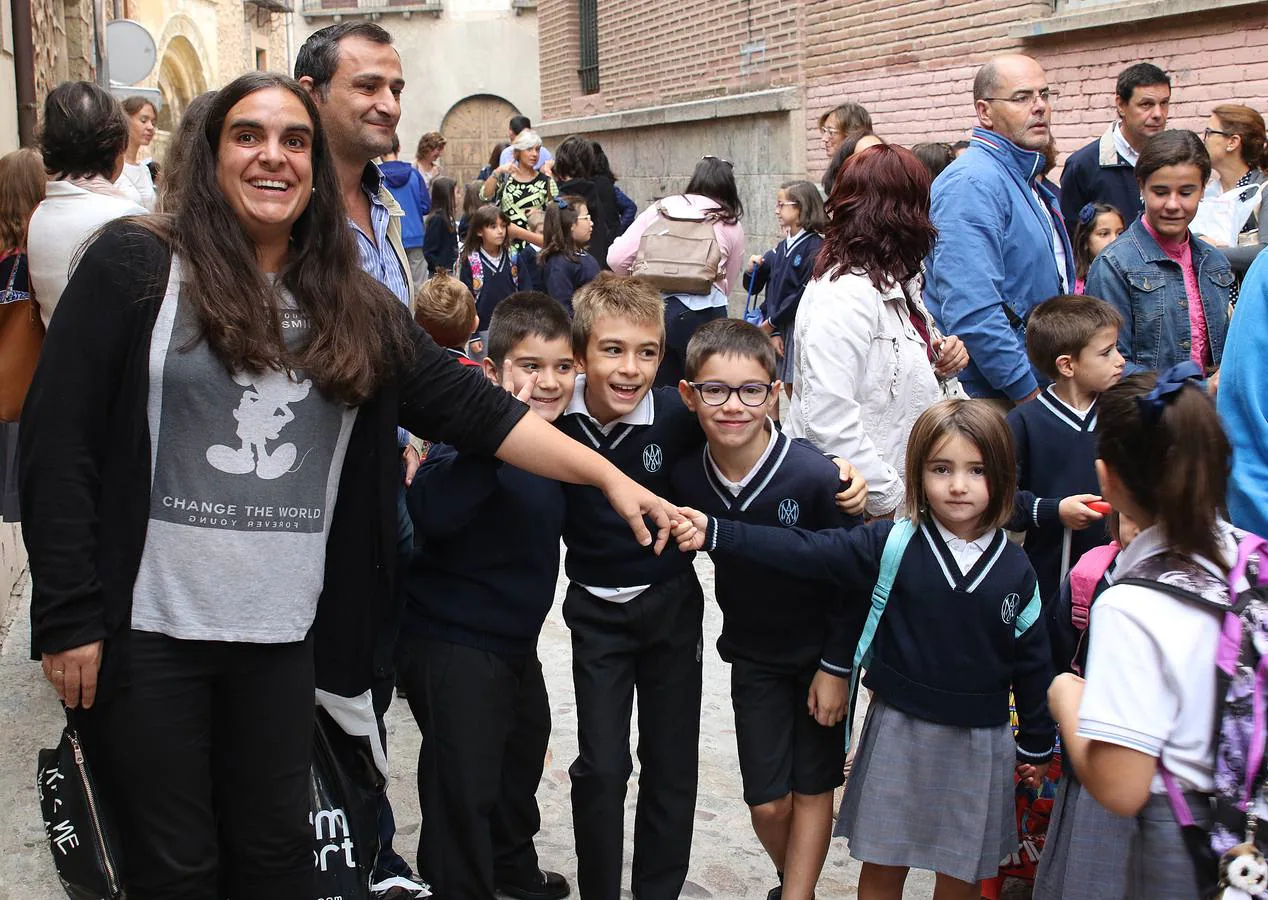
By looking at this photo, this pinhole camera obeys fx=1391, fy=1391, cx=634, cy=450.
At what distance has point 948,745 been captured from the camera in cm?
327

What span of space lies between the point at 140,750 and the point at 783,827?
1.72 m

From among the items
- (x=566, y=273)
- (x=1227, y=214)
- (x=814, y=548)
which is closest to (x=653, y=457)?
(x=814, y=548)

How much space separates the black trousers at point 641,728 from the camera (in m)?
3.46

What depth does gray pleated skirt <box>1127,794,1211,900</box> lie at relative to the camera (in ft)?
7.54

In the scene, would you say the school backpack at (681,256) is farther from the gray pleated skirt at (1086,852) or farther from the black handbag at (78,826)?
the black handbag at (78,826)

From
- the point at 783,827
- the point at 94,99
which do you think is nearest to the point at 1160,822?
the point at 783,827

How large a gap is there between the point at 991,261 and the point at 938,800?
218 centimetres

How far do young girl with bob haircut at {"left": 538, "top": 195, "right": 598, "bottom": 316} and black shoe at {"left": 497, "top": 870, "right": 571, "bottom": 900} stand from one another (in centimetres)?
582

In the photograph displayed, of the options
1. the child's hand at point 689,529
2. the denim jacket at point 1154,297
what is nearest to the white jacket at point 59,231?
the child's hand at point 689,529

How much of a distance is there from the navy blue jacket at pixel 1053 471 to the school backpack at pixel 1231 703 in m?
1.60

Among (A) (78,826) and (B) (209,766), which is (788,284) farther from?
(A) (78,826)

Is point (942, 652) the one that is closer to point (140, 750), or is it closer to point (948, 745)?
point (948, 745)

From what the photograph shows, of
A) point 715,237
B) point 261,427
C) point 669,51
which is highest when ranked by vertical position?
point 669,51

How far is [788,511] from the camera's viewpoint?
11.4ft
